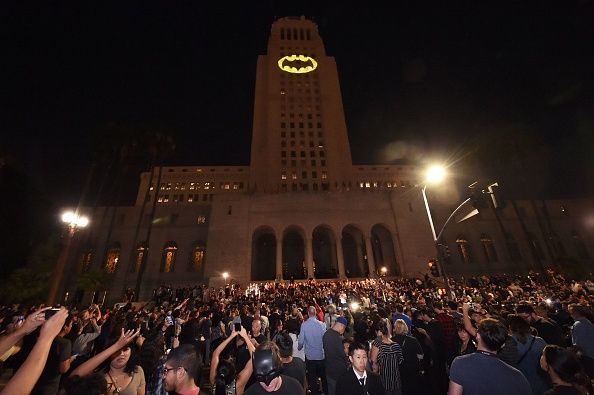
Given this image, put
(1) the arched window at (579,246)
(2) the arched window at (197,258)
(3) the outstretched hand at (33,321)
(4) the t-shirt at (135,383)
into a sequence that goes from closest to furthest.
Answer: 1. (3) the outstretched hand at (33,321)
2. (4) the t-shirt at (135,383)
3. (2) the arched window at (197,258)
4. (1) the arched window at (579,246)

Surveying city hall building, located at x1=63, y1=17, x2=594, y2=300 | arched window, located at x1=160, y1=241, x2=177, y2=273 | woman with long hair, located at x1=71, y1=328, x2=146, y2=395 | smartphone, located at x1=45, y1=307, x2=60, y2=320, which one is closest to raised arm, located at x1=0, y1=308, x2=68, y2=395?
smartphone, located at x1=45, y1=307, x2=60, y2=320

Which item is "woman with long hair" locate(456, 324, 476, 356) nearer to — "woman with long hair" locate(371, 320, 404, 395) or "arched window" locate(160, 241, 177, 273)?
"woman with long hair" locate(371, 320, 404, 395)

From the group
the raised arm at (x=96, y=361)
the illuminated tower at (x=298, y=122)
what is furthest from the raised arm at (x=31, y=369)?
the illuminated tower at (x=298, y=122)

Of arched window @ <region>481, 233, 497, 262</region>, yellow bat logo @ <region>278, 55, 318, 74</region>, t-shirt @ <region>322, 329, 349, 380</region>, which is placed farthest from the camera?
yellow bat logo @ <region>278, 55, 318, 74</region>

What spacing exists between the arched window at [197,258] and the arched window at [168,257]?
8.24 ft

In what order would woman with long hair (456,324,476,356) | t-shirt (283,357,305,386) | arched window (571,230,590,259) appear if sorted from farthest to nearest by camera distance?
arched window (571,230,590,259) < woman with long hair (456,324,476,356) < t-shirt (283,357,305,386)

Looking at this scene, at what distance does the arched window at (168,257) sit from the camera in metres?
37.5

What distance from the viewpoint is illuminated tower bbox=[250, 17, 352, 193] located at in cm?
5138

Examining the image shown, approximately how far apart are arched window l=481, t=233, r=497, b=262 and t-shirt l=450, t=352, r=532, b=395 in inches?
1776

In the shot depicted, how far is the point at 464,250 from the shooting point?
130ft

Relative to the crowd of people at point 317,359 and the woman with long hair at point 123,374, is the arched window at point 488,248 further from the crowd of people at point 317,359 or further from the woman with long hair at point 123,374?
the woman with long hair at point 123,374

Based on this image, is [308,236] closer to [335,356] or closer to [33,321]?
[335,356]

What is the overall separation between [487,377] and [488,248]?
4611cm

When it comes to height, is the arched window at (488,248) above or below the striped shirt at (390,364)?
above
